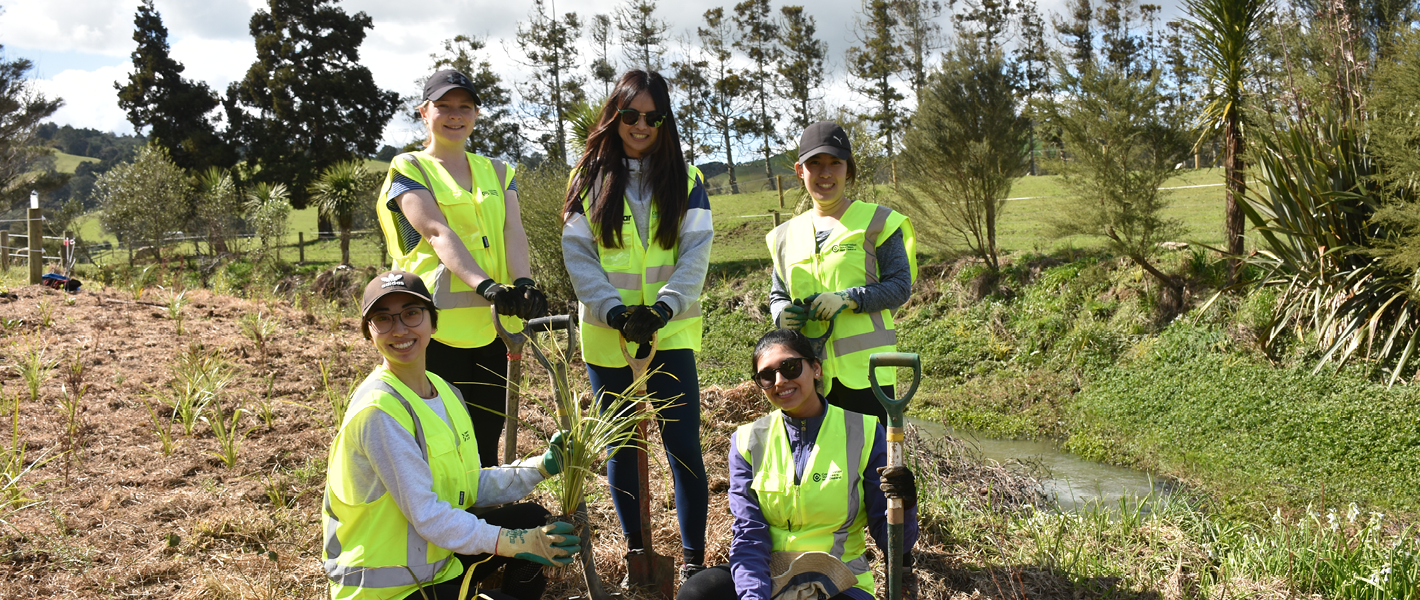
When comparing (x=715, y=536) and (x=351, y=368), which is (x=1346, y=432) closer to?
(x=715, y=536)

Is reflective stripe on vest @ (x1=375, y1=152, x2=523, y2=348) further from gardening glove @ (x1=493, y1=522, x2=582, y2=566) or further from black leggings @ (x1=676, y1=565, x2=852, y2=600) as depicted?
black leggings @ (x1=676, y1=565, x2=852, y2=600)

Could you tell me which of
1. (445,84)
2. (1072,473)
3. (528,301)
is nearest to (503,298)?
(528,301)

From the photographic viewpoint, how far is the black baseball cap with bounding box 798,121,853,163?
3.12 metres

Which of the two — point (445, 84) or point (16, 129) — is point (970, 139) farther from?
point (16, 129)

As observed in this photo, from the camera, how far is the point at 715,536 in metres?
3.60

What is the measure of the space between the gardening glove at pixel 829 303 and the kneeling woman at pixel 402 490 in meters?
1.20

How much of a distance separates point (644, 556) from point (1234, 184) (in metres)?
9.18

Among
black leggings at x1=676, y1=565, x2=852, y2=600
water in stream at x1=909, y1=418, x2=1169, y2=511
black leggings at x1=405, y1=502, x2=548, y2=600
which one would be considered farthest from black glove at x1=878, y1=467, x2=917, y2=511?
water in stream at x1=909, y1=418, x2=1169, y2=511

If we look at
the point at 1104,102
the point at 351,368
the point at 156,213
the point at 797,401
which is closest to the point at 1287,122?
the point at 1104,102

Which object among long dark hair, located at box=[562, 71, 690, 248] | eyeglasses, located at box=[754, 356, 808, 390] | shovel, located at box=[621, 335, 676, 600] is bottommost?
shovel, located at box=[621, 335, 676, 600]

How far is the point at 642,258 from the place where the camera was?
2967mm

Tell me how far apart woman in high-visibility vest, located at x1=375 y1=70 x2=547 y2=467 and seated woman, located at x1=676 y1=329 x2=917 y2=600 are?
2.79 feet

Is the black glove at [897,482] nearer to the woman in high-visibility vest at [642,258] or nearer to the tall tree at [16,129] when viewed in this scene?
the woman in high-visibility vest at [642,258]

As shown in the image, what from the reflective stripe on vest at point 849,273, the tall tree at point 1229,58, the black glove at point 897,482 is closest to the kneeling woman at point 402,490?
the black glove at point 897,482
